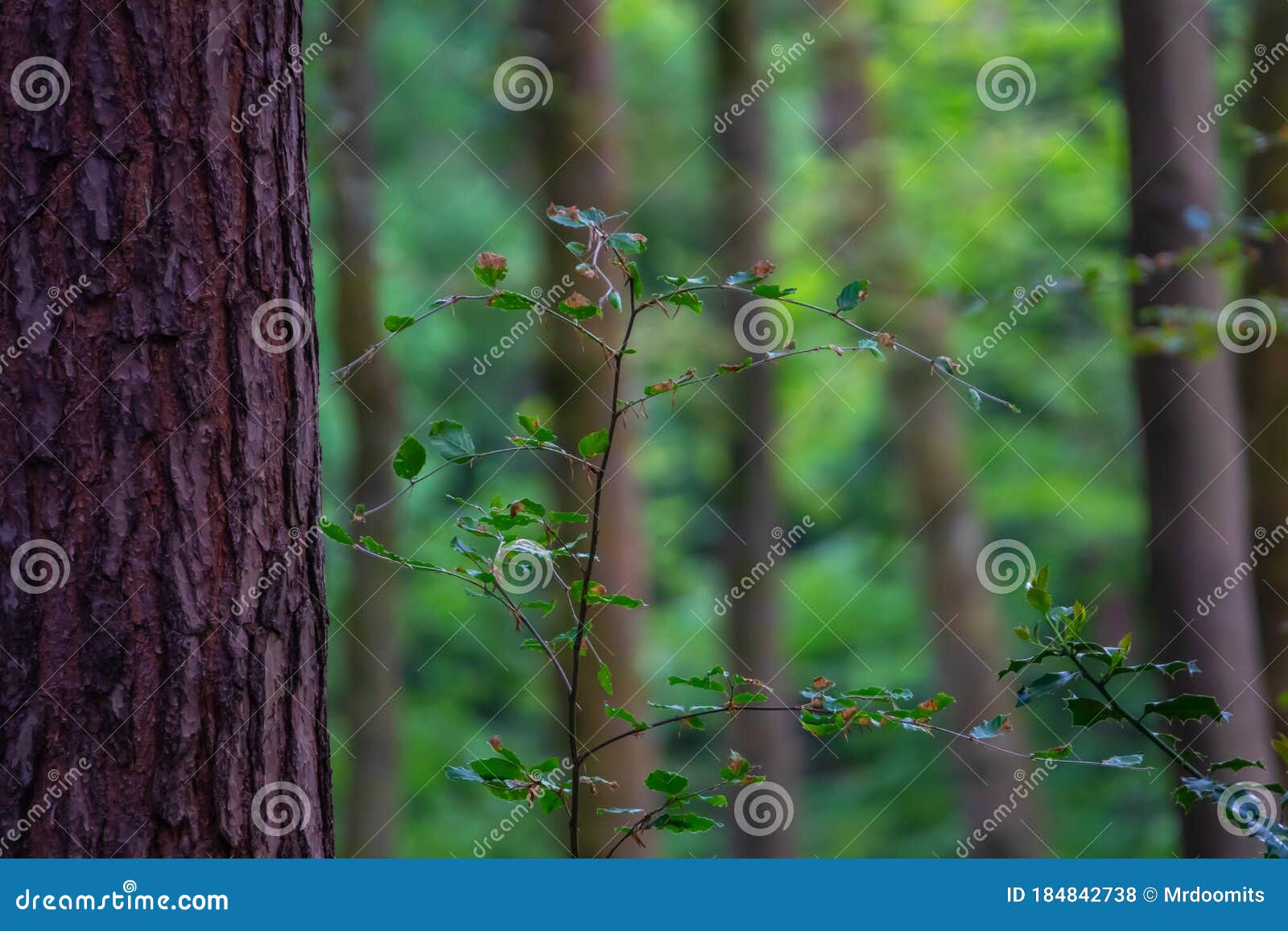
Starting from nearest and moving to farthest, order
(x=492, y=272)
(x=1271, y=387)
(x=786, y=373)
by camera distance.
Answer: (x=492, y=272)
(x=1271, y=387)
(x=786, y=373)

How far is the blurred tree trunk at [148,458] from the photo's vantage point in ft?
4.99

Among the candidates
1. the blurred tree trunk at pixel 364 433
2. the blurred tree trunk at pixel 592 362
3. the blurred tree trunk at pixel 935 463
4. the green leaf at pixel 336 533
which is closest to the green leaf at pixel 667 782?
the green leaf at pixel 336 533

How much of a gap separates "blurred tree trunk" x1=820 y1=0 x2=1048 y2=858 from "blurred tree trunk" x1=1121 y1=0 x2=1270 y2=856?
3.98 metres

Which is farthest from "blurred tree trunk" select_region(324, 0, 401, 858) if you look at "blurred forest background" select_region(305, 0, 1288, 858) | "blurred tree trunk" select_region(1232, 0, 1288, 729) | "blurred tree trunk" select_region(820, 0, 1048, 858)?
"blurred tree trunk" select_region(1232, 0, 1288, 729)

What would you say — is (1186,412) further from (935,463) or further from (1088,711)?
(935,463)

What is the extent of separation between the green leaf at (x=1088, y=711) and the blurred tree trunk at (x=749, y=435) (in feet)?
21.8

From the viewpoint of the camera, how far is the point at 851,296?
1610mm

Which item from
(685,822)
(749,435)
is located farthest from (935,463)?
(685,822)

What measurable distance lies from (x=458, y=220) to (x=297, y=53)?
32.1 feet

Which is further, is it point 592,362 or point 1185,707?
point 592,362

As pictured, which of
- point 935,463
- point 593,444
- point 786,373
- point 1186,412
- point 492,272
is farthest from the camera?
point 786,373

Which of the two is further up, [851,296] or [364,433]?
[364,433]

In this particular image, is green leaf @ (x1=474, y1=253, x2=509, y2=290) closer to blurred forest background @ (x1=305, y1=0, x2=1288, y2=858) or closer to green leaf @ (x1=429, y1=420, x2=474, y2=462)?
green leaf @ (x1=429, y1=420, x2=474, y2=462)

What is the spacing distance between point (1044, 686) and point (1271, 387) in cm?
328
